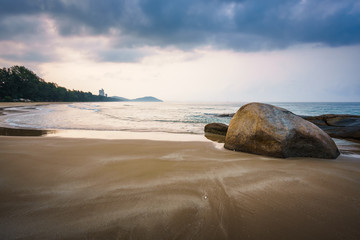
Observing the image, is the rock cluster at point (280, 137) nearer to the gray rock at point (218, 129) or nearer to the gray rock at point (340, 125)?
the gray rock at point (218, 129)

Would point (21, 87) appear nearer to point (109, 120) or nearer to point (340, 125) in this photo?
point (109, 120)

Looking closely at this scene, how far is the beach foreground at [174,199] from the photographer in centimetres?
147

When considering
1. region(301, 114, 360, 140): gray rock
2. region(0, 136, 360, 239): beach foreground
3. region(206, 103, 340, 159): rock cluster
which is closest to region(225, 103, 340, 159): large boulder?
region(206, 103, 340, 159): rock cluster

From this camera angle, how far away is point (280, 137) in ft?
12.9

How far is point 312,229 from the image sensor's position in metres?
1.49

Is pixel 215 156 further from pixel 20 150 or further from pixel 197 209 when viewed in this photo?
pixel 20 150

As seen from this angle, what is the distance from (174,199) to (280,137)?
10.8ft

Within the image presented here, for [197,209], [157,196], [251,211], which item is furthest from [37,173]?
[251,211]

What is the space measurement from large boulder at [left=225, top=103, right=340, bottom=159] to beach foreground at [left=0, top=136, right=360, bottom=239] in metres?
0.55

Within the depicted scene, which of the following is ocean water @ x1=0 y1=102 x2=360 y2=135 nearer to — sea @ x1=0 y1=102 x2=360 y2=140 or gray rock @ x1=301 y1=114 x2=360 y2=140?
sea @ x1=0 y1=102 x2=360 y2=140

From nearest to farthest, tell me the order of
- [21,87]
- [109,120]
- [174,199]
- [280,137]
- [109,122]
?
[174,199]
[280,137]
[109,122]
[109,120]
[21,87]

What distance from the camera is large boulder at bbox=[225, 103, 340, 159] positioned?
13.0ft

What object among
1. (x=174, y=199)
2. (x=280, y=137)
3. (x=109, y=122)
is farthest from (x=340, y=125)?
(x=109, y=122)

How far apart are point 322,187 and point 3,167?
5386mm
